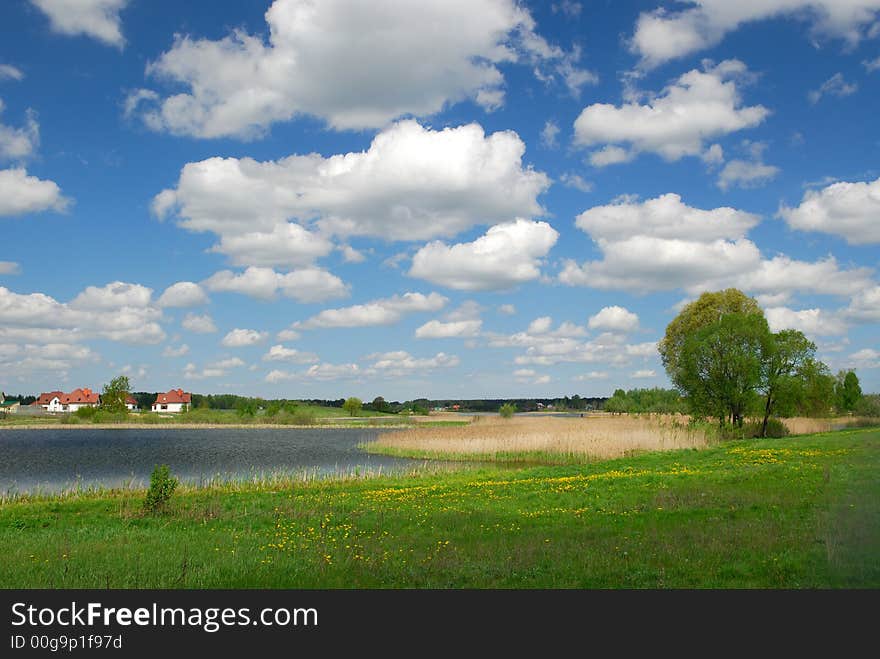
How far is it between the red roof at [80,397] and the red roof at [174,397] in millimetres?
15494

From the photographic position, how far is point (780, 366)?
51.4 m

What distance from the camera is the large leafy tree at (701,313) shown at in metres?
60.4

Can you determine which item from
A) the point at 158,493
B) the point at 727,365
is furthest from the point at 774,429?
the point at 158,493

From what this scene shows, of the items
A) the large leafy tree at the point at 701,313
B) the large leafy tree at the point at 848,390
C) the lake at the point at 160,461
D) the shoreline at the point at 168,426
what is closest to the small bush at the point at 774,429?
the large leafy tree at the point at 701,313

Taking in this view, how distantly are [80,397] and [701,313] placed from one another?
165005 millimetres

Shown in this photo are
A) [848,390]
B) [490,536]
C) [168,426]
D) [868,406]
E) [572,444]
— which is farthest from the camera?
[168,426]

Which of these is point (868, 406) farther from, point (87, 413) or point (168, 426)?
point (87, 413)

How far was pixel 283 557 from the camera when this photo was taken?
11867 mm

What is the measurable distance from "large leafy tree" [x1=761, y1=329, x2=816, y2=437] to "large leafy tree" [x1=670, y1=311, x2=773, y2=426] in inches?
23.1

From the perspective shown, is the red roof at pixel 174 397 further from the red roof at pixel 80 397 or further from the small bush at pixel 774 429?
the small bush at pixel 774 429

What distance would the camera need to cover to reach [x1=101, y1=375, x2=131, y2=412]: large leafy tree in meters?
113

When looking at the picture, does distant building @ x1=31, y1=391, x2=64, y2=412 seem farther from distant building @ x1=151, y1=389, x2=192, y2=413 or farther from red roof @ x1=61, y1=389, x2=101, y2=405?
distant building @ x1=151, y1=389, x2=192, y2=413
